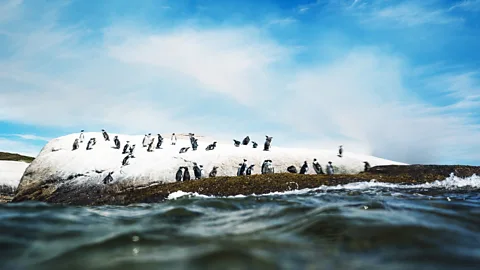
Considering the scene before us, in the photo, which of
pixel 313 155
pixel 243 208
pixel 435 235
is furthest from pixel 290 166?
pixel 435 235

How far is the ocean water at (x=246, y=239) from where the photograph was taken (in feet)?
12.2

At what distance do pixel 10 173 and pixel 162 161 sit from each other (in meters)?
17.7

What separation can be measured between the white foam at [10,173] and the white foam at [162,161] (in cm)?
770

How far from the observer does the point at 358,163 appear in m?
22.2

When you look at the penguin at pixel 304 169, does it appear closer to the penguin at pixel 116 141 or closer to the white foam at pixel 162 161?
the white foam at pixel 162 161

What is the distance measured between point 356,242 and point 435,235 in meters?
1.11

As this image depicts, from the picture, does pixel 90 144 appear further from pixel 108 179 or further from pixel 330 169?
pixel 330 169

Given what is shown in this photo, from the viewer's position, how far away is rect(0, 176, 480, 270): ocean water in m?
3.71

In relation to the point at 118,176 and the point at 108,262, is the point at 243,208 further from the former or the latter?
the point at 118,176

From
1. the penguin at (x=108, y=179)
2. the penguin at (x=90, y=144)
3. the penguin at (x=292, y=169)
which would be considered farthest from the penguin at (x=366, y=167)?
the penguin at (x=90, y=144)

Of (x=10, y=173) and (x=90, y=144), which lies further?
(x=10, y=173)

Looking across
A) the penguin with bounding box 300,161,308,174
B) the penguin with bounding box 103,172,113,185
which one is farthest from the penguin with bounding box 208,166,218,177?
the penguin with bounding box 103,172,113,185

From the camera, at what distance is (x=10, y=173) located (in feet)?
102

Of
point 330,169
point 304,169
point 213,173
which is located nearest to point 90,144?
point 213,173
